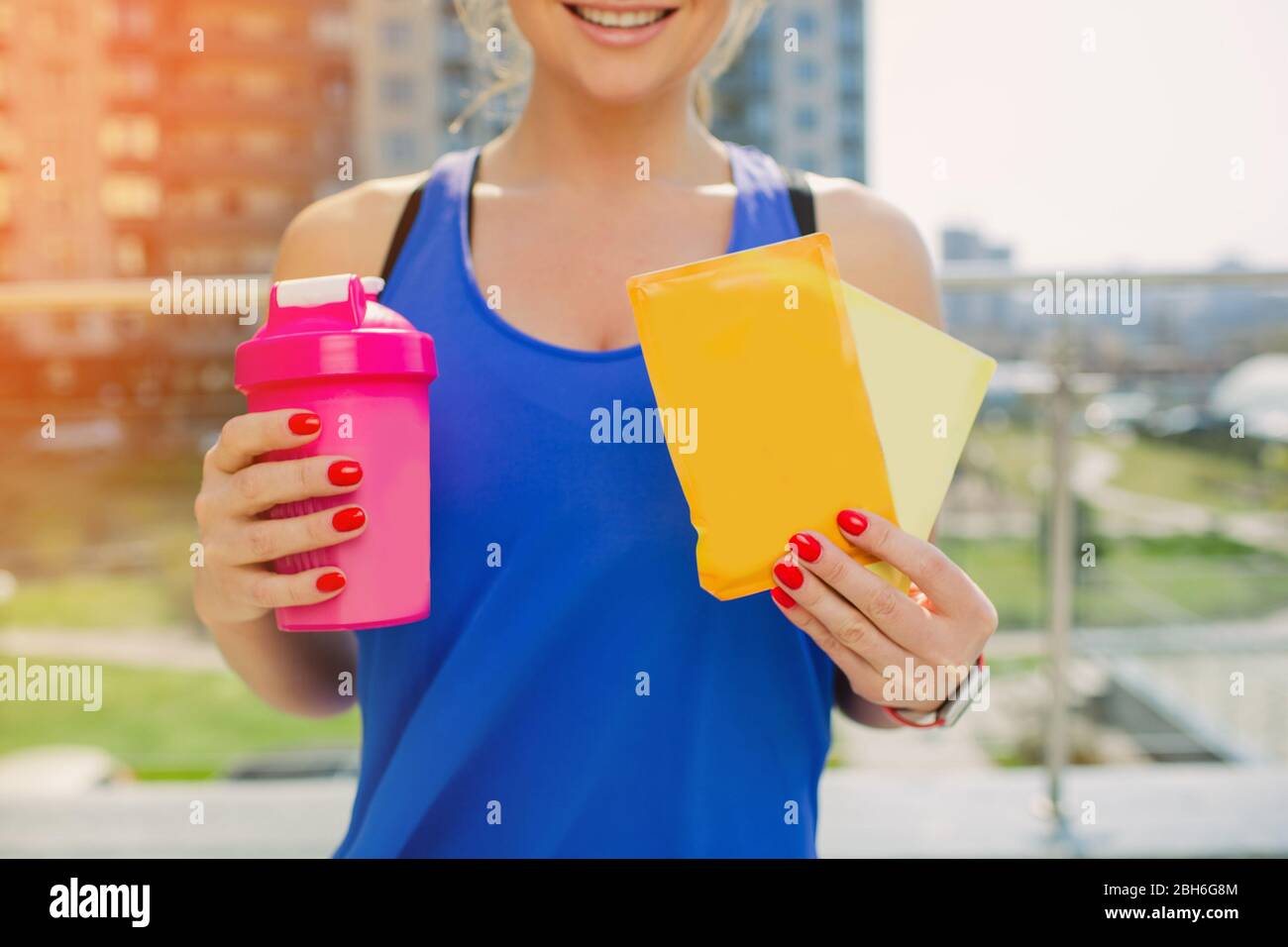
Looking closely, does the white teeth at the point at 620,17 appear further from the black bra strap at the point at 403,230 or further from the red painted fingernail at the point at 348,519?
the red painted fingernail at the point at 348,519

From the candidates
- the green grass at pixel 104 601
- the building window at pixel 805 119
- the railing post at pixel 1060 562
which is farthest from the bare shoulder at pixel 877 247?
the building window at pixel 805 119

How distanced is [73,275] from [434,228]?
25848 mm

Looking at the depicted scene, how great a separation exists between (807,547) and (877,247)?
314 millimetres

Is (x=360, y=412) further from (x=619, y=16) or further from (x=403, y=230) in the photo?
(x=619, y=16)

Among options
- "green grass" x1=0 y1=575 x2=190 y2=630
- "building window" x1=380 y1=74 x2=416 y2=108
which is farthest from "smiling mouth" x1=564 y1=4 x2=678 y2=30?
"building window" x1=380 y1=74 x2=416 y2=108

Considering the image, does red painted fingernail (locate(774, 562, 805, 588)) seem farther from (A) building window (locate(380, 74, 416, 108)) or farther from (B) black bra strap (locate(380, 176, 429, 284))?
(A) building window (locate(380, 74, 416, 108))

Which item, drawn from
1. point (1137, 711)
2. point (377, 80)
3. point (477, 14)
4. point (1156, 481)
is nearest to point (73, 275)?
point (377, 80)

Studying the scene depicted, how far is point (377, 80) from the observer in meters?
31.1

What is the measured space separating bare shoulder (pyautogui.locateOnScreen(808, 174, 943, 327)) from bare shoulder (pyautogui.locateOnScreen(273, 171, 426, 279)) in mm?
338

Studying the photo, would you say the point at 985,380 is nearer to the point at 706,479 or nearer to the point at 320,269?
the point at 706,479

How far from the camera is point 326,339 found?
1.91 ft

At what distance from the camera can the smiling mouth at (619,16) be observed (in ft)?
2.28

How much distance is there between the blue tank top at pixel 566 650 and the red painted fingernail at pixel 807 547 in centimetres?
14

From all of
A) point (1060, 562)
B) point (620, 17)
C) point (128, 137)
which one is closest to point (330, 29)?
point (128, 137)
